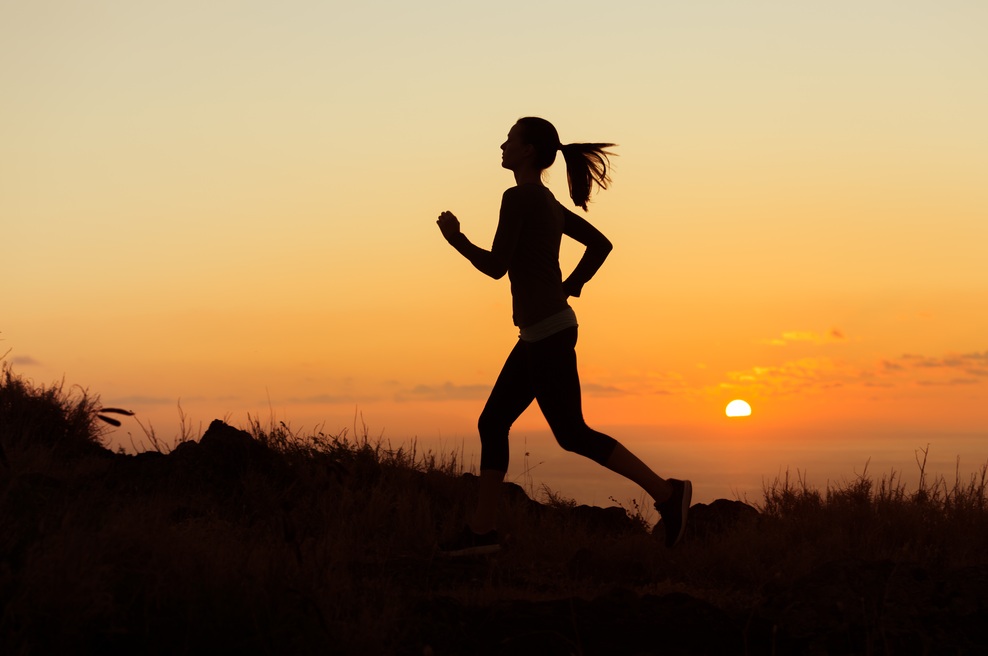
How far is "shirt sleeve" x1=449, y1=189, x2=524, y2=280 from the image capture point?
220 inches

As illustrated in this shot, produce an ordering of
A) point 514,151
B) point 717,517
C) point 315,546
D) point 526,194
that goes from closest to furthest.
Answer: point 315,546
point 526,194
point 514,151
point 717,517

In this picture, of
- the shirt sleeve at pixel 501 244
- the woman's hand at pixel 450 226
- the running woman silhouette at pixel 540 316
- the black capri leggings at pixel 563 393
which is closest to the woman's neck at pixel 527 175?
the running woman silhouette at pixel 540 316

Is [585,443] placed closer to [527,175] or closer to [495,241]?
[495,241]

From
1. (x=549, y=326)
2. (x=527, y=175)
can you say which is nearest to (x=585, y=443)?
(x=549, y=326)

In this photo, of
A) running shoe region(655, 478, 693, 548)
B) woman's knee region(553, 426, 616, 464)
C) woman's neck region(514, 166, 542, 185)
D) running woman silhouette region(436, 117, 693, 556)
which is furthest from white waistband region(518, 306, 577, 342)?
running shoe region(655, 478, 693, 548)

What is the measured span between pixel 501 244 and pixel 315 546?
1889 millimetres

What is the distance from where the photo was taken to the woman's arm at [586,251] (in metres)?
6.30

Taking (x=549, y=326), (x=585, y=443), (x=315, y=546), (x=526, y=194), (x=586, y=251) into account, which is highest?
(x=526, y=194)

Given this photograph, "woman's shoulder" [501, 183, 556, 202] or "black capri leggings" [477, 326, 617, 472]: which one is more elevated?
"woman's shoulder" [501, 183, 556, 202]

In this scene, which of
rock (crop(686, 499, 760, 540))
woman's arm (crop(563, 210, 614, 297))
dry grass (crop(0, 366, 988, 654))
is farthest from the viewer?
rock (crop(686, 499, 760, 540))

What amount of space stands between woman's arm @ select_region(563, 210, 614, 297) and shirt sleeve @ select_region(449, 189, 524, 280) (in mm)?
537

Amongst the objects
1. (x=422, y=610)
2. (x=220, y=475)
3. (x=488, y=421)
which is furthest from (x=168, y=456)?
(x=422, y=610)

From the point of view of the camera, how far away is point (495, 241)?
5.78 m

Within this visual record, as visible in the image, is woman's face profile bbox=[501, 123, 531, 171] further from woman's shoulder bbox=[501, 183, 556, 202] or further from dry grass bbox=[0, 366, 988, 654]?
dry grass bbox=[0, 366, 988, 654]
